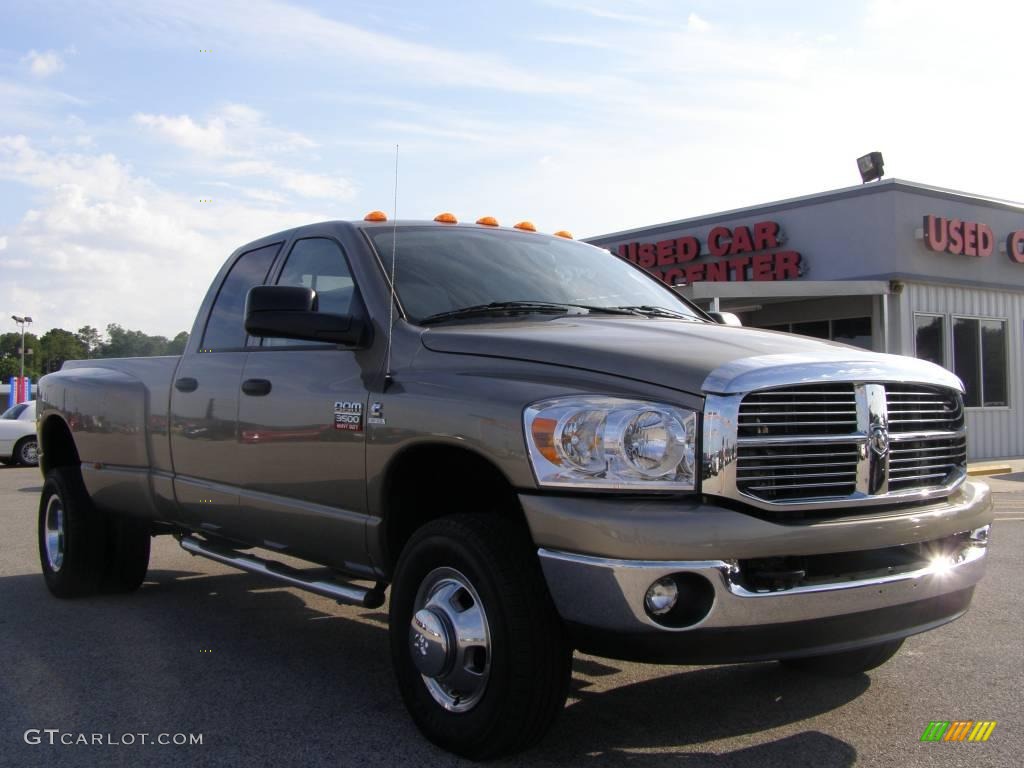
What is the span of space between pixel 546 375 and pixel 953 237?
16.9 m

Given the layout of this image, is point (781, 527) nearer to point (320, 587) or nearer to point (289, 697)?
point (320, 587)

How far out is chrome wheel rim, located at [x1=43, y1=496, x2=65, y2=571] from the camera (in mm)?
6375

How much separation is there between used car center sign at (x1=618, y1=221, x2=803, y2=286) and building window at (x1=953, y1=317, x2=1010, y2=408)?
126 inches

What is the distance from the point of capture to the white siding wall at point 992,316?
17.9 meters

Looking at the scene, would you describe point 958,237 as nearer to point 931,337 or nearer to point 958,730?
point 931,337

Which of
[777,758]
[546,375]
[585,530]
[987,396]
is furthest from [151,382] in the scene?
[987,396]

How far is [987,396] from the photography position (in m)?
19.2

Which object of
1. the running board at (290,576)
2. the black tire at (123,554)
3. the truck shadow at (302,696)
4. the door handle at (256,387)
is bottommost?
the truck shadow at (302,696)

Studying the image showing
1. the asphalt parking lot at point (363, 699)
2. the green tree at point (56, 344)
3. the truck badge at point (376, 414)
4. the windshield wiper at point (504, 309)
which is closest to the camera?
the asphalt parking lot at point (363, 699)

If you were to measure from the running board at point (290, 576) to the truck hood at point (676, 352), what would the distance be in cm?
101

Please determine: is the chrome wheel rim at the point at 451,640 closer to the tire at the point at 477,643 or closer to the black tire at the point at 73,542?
the tire at the point at 477,643

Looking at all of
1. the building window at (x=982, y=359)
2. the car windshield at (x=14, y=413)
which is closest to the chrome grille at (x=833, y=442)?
the building window at (x=982, y=359)

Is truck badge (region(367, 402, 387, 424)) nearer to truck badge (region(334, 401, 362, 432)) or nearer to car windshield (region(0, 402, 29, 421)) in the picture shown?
truck badge (region(334, 401, 362, 432))

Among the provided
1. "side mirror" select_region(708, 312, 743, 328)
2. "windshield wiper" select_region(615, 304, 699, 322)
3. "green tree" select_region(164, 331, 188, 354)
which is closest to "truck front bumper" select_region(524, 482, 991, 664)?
"windshield wiper" select_region(615, 304, 699, 322)
